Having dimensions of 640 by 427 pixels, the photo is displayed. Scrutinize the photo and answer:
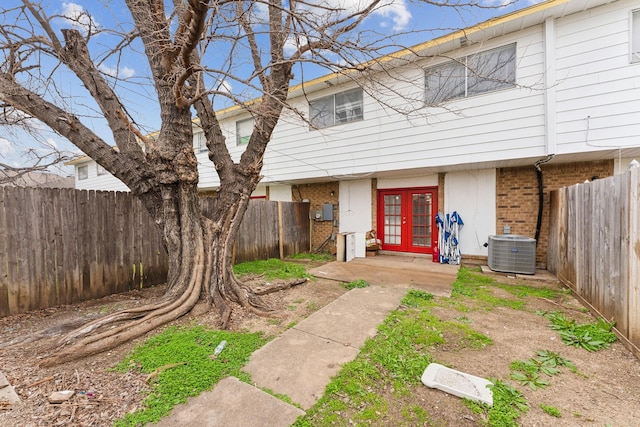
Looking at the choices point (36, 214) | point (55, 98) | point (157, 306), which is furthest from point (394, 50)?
point (36, 214)

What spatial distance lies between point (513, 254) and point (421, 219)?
2593 millimetres

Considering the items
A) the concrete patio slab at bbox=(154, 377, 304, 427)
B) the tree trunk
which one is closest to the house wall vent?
the tree trunk

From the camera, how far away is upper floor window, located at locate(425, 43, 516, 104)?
5.87 m

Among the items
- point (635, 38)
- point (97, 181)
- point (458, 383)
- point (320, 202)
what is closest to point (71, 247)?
point (458, 383)

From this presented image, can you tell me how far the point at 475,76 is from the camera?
5.59m

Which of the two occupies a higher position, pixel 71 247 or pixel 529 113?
pixel 529 113

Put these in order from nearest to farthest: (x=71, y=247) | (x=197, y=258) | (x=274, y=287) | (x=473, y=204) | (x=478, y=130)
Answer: (x=197, y=258), (x=71, y=247), (x=274, y=287), (x=478, y=130), (x=473, y=204)

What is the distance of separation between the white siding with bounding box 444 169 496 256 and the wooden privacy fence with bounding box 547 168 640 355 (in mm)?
1932

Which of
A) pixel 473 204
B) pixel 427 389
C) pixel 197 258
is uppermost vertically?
pixel 473 204

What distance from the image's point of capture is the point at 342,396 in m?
2.10

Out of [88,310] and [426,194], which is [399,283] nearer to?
[426,194]

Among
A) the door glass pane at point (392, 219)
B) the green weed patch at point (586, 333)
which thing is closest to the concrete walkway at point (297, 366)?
the green weed patch at point (586, 333)

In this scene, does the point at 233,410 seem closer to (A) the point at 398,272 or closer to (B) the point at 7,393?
(B) the point at 7,393

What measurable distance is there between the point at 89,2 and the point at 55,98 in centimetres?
145
